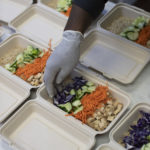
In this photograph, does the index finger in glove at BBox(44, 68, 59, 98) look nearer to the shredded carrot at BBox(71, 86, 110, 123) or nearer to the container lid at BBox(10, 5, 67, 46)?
the shredded carrot at BBox(71, 86, 110, 123)

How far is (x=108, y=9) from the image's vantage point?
201cm

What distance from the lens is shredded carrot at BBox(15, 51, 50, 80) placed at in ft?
5.08

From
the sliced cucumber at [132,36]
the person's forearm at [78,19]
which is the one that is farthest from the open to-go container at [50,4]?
the person's forearm at [78,19]

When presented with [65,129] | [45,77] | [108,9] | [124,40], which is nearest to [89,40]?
[124,40]

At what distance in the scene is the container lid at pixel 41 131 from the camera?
1.28 m

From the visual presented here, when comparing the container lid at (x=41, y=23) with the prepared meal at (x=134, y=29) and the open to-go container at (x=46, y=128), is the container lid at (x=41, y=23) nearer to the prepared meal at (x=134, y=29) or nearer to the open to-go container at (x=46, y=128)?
the prepared meal at (x=134, y=29)

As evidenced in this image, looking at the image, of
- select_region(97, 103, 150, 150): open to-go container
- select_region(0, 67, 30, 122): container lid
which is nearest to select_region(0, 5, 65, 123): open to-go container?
select_region(0, 67, 30, 122): container lid

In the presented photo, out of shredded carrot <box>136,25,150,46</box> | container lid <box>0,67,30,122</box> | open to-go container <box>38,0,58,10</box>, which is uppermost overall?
shredded carrot <box>136,25,150,46</box>

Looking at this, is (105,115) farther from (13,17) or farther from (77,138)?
(13,17)

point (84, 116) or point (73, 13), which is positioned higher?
point (73, 13)

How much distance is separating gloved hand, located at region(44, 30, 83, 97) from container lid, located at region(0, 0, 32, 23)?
81 cm

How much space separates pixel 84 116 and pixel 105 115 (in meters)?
0.11

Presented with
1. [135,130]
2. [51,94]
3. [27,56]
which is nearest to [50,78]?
[51,94]

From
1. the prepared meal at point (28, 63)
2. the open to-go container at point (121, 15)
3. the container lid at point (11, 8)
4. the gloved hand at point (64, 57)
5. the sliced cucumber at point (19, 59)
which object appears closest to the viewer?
the gloved hand at point (64, 57)
